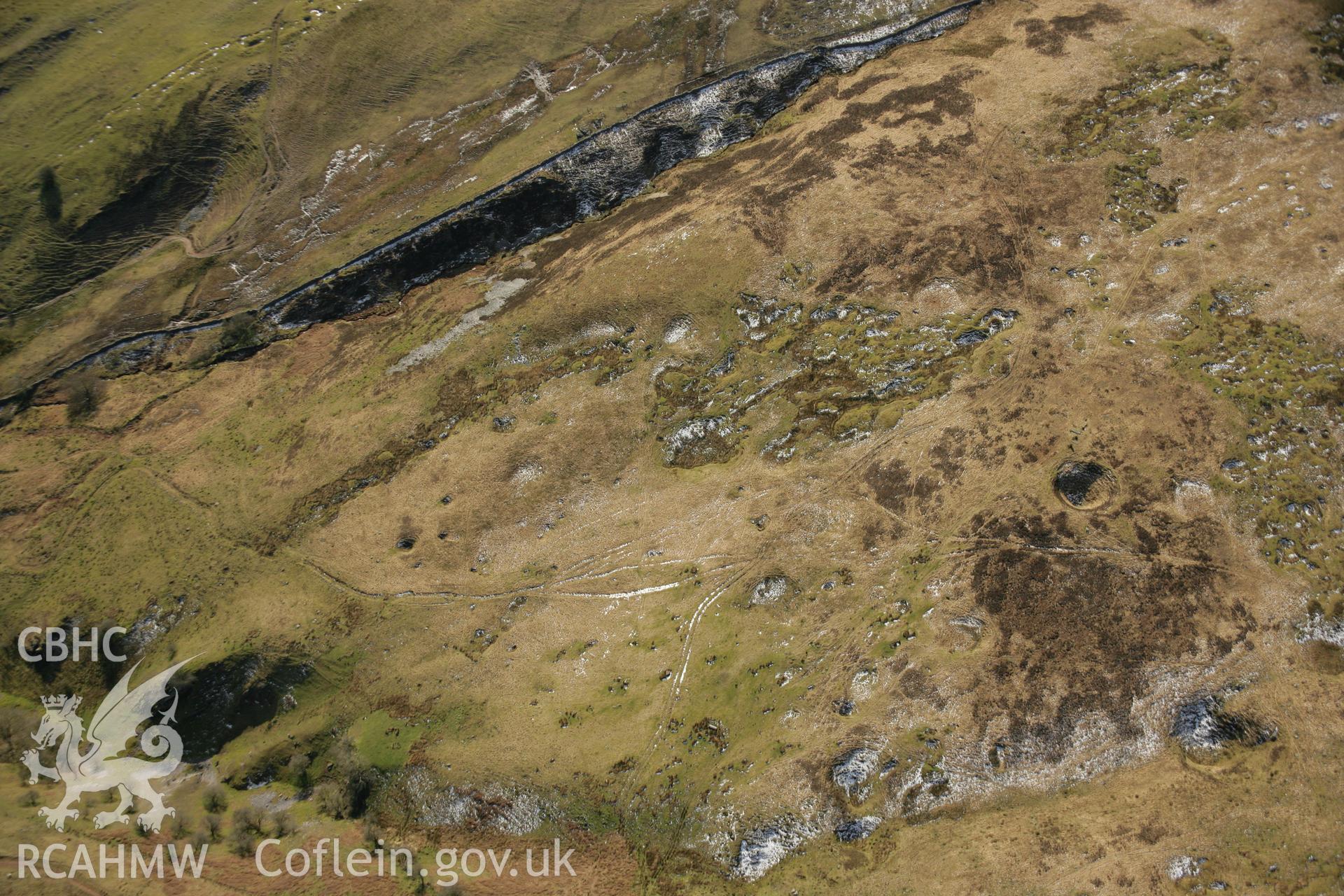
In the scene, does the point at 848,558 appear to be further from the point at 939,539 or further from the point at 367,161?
the point at 367,161

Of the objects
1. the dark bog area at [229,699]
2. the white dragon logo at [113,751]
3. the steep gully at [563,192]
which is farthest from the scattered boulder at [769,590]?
the white dragon logo at [113,751]

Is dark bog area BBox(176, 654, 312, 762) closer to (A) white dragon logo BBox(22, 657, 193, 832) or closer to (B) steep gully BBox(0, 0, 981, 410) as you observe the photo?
(A) white dragon logo BBox(22, 657, 193, 832)

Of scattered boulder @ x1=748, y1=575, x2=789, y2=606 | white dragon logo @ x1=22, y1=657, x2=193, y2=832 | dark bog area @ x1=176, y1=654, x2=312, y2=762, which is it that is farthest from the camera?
dark bog area @ x1=176, y1=654, x2=312, y2=762

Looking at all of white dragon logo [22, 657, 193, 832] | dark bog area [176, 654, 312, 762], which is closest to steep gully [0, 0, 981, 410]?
dark bog area [176, 654, 312, 762]

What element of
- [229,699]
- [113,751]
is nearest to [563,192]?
[229,699]

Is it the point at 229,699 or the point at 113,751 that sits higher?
the point at 229,699

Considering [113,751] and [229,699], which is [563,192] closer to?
[229,699]

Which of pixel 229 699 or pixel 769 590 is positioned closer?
pixel 769 590

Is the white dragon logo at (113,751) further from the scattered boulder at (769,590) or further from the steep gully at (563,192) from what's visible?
the scattered boulder at (769,590)
